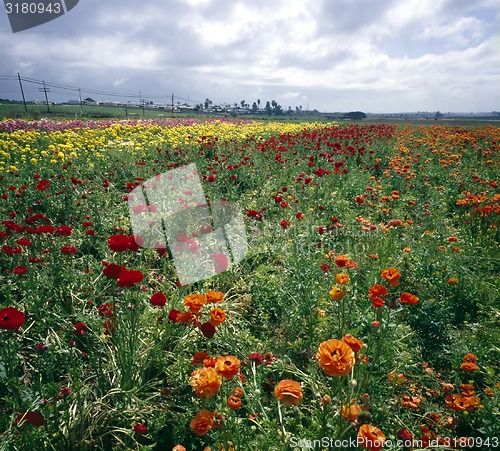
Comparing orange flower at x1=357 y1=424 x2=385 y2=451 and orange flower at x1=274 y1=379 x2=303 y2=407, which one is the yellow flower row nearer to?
orange flower at x1=274 y1=379 x2=303 y2=407

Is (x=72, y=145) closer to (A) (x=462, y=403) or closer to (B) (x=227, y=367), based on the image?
(B) (x=227, y=367)

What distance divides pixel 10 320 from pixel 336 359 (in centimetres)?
151

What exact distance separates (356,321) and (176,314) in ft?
4.75

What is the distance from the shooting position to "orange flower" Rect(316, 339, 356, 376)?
4.17 feet

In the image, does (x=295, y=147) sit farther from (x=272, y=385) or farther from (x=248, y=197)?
(x=272, y=385)

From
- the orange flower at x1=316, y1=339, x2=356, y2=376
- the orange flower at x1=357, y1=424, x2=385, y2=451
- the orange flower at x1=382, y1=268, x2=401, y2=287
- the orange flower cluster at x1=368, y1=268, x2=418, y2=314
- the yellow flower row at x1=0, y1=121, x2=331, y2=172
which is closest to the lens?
the orange flower at x1=357, y1=424, x2=385, y2=451

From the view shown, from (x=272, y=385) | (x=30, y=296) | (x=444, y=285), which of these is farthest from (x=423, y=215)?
(x=30, y=296)

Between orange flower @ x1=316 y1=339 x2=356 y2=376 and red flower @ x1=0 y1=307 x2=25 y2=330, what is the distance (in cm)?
140

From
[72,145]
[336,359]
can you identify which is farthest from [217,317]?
[72,145]

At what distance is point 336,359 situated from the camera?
128cm

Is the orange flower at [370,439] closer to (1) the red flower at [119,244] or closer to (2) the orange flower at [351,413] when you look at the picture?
(2) the orange flower at [351,413]

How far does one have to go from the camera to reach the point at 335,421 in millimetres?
1608

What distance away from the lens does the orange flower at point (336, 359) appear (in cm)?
127

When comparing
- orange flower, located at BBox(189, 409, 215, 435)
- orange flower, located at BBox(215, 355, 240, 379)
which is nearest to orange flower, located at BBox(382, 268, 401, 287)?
orange flower, located at BBox(215, 355, 240, 379)
